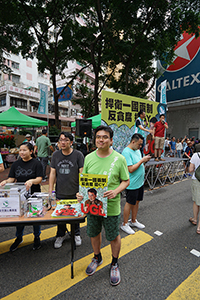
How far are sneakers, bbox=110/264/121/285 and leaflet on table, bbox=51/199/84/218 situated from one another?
847 mm

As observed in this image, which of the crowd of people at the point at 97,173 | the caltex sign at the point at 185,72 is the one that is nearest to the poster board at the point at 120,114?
the crowd of people at the point at 97,173

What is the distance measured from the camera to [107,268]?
2.34 meters

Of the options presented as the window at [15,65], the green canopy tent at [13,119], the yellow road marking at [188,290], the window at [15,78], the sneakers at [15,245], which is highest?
the window at [15,65]

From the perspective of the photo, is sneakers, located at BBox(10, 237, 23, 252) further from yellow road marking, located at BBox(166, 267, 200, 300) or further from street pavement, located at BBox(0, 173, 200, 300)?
yellow road marking, located at BBox(166, 267, 200, 300)

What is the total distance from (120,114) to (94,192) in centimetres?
492

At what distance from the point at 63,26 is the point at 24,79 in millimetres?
20434

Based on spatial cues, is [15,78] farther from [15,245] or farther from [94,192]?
[94,192]

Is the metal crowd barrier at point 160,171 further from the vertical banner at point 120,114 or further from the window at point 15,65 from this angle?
the window at point 15,65

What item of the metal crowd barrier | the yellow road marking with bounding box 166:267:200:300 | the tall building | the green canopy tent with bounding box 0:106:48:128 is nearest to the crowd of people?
the yellow road marking with bounding box 166:267:200:300

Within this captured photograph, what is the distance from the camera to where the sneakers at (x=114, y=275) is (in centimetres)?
209

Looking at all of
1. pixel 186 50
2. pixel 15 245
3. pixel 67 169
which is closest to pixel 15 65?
pixel 186 50

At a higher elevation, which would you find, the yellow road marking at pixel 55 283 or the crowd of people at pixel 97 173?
the crowd of people at pixel 97 173

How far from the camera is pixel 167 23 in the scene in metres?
9.76

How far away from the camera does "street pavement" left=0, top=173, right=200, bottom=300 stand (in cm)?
199
